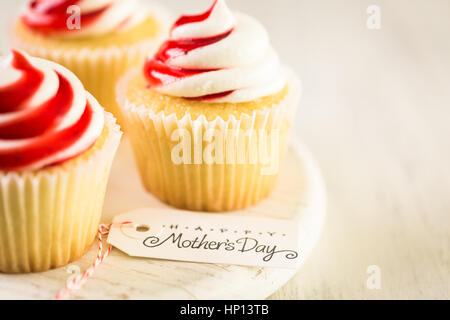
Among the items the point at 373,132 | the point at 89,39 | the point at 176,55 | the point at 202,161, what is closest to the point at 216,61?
the point at 176,55

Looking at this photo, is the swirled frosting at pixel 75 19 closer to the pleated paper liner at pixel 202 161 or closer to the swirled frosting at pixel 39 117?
the pleated paper liner at pixel 202 161

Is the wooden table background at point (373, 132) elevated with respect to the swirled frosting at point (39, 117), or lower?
lower

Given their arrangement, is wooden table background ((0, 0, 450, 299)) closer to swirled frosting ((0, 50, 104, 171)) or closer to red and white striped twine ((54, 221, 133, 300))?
red and white striped twine ((54, 221, 133, 300))

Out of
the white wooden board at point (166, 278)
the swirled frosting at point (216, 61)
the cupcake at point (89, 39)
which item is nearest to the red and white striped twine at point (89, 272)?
the white wooden board at point (166, 278)

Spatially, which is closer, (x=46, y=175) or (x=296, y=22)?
(x=46, y=175)

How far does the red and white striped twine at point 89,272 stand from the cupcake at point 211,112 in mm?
257

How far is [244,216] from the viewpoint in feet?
7.24

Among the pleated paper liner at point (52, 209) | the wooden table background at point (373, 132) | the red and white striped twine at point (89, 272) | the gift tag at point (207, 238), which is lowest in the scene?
the wooden table background at point (373, 132)

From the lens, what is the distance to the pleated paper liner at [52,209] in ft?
5.67

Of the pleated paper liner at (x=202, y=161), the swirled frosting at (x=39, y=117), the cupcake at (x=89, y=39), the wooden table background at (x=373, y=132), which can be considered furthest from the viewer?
the cupcake at (x=89, y=39)

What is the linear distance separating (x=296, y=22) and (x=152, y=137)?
2021mm

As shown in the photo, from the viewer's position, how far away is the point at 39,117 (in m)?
1.73
